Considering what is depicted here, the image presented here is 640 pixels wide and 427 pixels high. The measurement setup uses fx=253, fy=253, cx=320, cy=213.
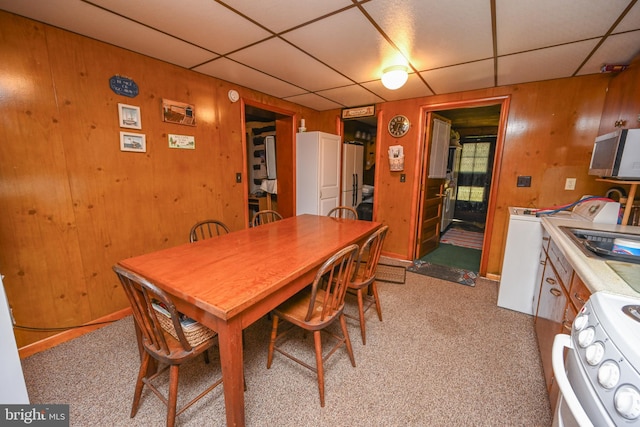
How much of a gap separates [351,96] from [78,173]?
115 inches

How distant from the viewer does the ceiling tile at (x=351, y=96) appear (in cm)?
306

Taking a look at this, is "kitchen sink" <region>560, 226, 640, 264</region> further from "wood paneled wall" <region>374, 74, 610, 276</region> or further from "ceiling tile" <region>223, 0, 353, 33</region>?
"ceiling tile" <region>223, 0, 353, 33</region>

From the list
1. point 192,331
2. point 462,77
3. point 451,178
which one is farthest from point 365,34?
point 451,178

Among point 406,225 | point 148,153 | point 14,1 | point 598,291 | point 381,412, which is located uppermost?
point 14,1

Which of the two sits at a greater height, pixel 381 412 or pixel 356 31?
pixel 356 31

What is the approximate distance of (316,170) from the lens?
3727mm

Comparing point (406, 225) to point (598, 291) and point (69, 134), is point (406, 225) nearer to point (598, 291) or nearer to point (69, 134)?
point (598, 291)

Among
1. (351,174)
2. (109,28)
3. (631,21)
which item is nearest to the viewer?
(631,21)

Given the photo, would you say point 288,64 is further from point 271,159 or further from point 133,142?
point 271,159

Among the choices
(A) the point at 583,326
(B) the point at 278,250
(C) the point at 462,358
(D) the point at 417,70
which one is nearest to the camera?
(A) the point at 583,326

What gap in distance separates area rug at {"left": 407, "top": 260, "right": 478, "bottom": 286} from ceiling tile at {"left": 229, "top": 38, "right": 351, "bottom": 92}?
2.46m

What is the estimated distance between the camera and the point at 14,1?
1465mm

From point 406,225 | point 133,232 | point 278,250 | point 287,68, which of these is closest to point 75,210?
point 133,232

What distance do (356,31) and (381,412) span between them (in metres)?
2.37
